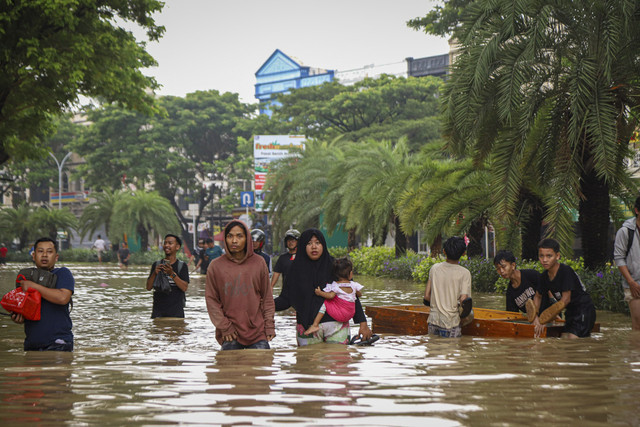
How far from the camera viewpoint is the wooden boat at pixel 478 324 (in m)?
9.69

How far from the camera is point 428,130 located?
160 ft

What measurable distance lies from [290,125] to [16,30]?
37.1 metres

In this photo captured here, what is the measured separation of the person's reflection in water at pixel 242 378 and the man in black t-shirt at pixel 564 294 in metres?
2.95

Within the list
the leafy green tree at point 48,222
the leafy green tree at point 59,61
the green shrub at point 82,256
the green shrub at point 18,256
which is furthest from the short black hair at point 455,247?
the green shrub at point 18,256

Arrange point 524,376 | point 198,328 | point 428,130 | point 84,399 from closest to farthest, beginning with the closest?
point 84,399
point 524,376
point 198,328
point 428,130

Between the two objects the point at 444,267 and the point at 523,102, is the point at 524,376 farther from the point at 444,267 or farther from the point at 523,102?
the point at 523,102

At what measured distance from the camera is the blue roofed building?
9731 cm

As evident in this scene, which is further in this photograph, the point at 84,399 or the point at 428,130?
the point at 428,130

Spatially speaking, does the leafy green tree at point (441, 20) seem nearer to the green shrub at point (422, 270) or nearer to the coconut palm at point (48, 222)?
the green shrub at point (422, 270)

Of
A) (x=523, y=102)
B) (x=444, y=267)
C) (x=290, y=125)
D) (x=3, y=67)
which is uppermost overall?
(x=290, y=125)

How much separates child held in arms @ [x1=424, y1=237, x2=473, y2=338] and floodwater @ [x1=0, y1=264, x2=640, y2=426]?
22 cm

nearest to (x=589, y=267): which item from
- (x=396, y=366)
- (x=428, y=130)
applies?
(x=396, y=366)

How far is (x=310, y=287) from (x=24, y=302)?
2.55 meters

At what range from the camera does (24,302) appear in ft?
24.1
